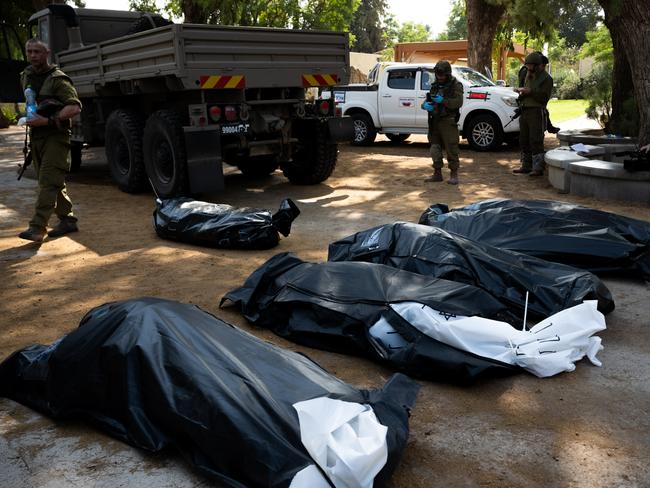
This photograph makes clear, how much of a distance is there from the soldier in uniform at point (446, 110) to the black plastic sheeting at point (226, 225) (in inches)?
154

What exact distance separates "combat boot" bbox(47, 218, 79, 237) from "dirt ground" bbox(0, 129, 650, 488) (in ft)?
0.50

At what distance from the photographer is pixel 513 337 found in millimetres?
3439

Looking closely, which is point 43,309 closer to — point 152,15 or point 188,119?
point 188,119

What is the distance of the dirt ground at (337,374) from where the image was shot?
2.59 meters

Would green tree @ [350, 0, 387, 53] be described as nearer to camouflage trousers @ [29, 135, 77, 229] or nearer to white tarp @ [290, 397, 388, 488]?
camouflage trousers @ [29, 135, 77, 229]

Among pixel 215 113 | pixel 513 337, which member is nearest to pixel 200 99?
pixel 215 113

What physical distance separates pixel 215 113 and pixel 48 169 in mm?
2161

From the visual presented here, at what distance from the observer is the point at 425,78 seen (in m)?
13.8

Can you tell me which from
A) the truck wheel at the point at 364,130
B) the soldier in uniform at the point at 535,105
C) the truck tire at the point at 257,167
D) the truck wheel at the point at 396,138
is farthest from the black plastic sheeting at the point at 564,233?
the truck wheel at the point at 396,138

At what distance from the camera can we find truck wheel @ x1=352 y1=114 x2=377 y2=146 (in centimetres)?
1470

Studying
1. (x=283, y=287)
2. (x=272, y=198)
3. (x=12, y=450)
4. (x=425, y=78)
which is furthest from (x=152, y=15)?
(x=12, y=450)

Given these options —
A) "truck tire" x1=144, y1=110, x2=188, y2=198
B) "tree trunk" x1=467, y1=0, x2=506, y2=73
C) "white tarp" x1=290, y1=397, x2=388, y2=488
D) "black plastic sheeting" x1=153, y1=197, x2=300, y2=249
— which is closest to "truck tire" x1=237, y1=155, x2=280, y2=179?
"truck tire" x1=144, y1=110, x2=188, y2=198

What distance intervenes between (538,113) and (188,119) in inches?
200

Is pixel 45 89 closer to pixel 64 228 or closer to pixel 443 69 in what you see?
pixel 64 228
